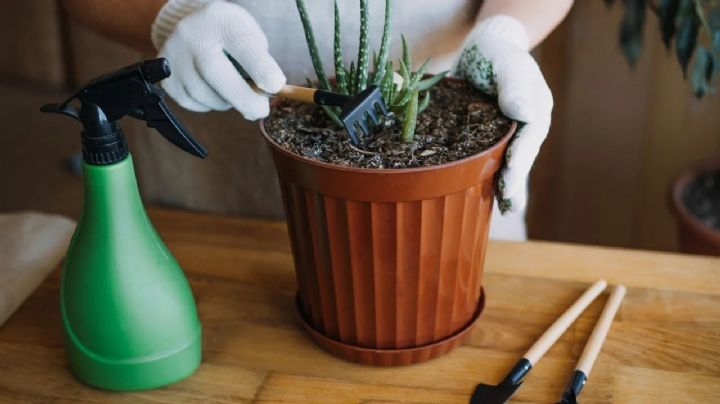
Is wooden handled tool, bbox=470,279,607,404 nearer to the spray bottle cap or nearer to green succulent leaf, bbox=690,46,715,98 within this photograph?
the spray bottle cap

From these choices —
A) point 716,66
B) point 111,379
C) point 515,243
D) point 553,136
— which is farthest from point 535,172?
point 111,379

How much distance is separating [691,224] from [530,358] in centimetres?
75

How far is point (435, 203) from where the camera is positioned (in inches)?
23.8

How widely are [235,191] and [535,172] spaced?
78cm

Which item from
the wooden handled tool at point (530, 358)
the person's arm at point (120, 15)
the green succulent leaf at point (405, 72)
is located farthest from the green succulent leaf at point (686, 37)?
the person's arm at point (120, 15)

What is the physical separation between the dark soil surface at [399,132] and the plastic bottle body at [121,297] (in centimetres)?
13

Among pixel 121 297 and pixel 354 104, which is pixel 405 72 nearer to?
pixel 354 104

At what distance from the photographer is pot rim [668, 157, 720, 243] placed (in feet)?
4.22

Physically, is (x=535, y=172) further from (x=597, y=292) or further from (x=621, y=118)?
(x=597, y=292)

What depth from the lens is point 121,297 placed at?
2.07ft

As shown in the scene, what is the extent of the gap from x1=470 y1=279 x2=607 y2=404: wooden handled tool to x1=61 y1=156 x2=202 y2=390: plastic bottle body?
25 centimetres

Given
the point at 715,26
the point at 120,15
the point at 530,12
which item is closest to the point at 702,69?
the point at 715,26

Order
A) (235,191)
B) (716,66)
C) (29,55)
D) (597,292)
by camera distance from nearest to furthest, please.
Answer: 1. (597,292)
2. (235,191)
3. (716,66)
4. (29,55)

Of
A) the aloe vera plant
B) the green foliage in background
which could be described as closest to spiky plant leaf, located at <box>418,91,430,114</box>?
the aloe vera plant
